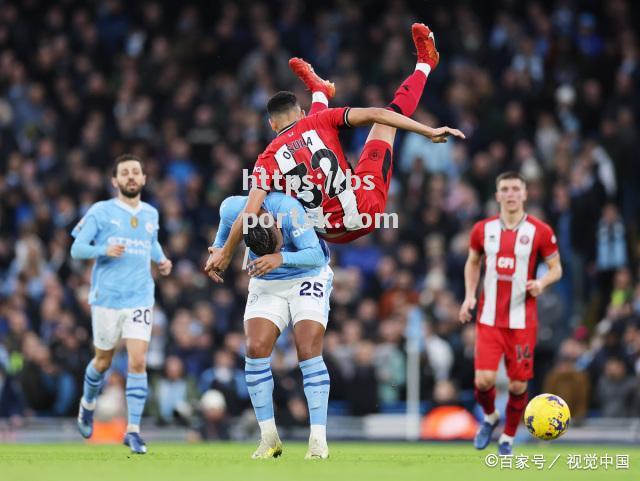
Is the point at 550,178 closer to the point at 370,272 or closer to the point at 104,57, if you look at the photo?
the point at 370,272

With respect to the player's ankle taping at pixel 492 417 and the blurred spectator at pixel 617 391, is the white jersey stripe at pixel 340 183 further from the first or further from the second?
the blurred spectator at pixel 617 391

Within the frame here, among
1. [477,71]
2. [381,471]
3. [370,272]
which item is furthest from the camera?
[477,71]

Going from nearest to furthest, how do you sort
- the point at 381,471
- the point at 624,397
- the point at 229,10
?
the point at 381,471 < the point at 624,397 < the point at 229,10

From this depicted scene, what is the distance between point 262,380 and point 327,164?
1868 millimetres

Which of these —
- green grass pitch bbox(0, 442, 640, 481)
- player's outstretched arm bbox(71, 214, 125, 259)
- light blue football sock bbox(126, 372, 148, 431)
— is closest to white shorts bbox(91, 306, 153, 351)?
light blue football sock bbox(126, 372, 148, 431)

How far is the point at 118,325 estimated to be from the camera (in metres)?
13.2

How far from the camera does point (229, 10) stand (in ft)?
83.9

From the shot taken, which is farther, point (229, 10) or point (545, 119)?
point (229, 10)

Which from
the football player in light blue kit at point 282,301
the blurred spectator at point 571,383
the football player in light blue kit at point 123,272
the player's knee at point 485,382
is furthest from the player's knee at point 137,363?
the blurred spectator at point 571,383

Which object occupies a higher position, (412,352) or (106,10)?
(106,10)

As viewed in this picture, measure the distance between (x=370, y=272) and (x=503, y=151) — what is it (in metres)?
2.78

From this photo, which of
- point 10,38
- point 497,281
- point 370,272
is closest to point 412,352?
point 370,272

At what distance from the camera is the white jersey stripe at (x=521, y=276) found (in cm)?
1347

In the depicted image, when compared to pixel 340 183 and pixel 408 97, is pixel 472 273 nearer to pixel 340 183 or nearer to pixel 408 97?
pixel 408 97
